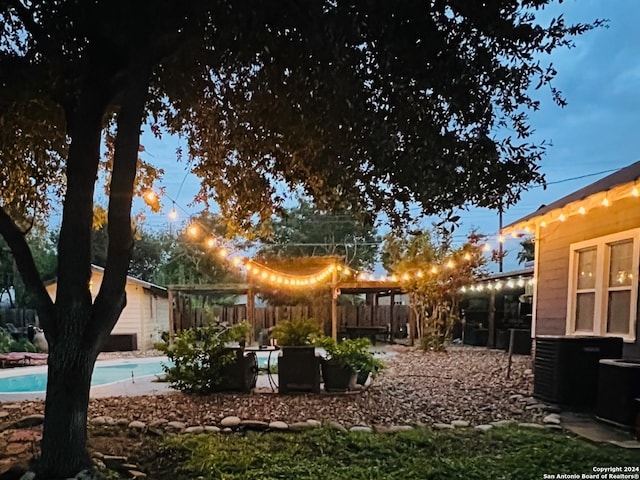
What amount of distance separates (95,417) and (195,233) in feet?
14.3

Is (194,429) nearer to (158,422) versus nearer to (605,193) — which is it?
(158,422)

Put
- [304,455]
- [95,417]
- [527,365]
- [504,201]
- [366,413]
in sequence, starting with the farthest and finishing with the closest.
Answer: [527,365] → [366,413] → [95,417] → [304,455] → [504,201]

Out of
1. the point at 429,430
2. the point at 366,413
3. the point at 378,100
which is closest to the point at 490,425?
the point at 429,430

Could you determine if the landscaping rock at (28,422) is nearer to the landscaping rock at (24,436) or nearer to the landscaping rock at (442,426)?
the landscaping rock at (24,436)

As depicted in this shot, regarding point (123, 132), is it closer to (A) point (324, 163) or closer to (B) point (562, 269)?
(A) point (324, 163)

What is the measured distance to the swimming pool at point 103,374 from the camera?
26.8 ft

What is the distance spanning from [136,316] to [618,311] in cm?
1263

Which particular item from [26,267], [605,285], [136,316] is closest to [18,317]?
[136,316]

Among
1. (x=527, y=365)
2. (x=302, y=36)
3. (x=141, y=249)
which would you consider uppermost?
(x=302, y=36)

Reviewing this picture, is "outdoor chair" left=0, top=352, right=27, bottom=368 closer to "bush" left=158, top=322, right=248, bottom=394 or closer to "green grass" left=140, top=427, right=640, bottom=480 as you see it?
"bush" left=158, top=322, right=248, bottom=394

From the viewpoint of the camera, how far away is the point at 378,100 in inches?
117

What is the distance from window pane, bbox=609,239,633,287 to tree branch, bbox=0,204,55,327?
612 centimetres

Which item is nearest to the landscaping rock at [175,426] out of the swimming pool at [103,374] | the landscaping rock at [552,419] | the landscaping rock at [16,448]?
the landscaping rock at [16,448]

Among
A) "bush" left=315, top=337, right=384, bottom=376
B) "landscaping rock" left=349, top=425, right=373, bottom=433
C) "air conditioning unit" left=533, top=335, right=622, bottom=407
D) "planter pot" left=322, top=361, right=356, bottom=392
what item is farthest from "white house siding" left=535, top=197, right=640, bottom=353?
"landscaping rock" left=349, top=425, right=373, bottom=433
